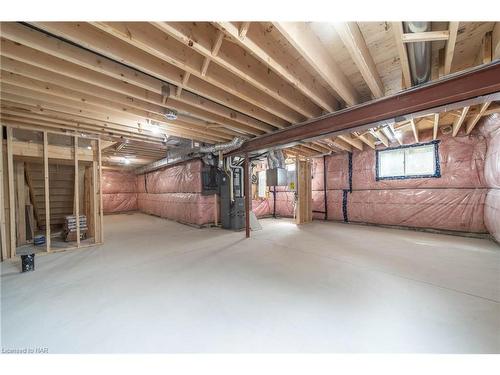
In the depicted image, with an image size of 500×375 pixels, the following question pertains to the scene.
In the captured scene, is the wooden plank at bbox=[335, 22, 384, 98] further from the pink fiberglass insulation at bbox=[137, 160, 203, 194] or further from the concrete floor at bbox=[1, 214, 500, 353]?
the pink fiberglass insulation at bbox=[137, 160, 203, 194]

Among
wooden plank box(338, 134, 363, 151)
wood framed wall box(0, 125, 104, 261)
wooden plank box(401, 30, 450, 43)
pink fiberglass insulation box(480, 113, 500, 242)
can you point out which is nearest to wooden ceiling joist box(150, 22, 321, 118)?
wooden plank box(401, 30, 450, 43)

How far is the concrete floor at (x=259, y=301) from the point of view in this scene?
1252 millimetres

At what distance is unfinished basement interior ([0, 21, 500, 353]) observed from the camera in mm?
1378

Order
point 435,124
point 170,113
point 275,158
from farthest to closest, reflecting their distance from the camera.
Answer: point 275,158 < point 435,124 < point 170,113

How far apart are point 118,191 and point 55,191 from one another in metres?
4.84

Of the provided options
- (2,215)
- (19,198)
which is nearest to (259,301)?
(2,215)

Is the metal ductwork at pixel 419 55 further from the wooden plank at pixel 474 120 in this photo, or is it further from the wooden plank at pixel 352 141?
the wooden plank at pixel 352 141

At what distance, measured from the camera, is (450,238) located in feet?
12.3

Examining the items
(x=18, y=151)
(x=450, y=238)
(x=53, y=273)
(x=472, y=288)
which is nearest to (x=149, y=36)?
(x=53, y=273)

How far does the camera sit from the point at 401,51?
5.07ft

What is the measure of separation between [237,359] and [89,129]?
14.3ft

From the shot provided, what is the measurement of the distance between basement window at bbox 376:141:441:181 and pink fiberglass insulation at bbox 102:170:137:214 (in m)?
10.2

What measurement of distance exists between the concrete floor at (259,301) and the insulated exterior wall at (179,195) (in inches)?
92.9

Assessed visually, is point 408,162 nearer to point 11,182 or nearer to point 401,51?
point 401,51
